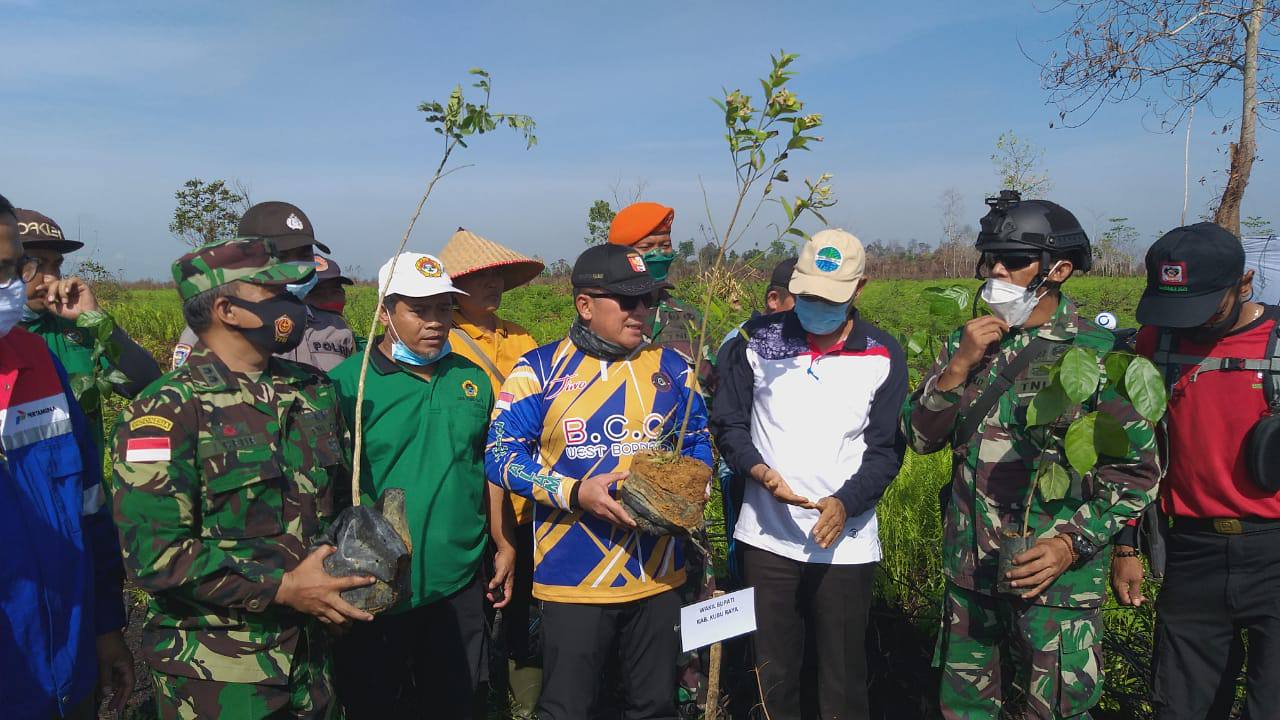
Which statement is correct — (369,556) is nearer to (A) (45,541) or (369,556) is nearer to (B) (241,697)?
(B) (241,697)

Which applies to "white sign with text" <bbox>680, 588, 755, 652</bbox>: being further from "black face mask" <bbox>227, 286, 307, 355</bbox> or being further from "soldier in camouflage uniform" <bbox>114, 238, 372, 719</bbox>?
"black face mask" <bbox>227, 286, 307, 355</bbox>

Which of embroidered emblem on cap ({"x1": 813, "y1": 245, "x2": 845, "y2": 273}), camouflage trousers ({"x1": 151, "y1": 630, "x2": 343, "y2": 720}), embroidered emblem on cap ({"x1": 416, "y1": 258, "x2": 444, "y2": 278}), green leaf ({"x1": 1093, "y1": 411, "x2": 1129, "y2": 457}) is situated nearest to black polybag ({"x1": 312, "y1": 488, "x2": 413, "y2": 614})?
camouflage trousers ({"x1": 151, "y1": 630, "x2": 343, "y2": 720})

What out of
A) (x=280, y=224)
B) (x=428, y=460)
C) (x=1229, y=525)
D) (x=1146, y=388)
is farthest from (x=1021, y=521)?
(x=280, y=224)

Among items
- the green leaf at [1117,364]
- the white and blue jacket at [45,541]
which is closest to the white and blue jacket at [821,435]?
the green leaf at [1117,364]

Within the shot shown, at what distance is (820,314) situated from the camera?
2607 mm

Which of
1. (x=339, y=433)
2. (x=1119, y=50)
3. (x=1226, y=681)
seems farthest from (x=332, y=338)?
(x=1119, y=50)

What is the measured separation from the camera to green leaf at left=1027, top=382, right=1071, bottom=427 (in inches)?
84.1

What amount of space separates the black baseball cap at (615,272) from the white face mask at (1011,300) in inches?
43.7

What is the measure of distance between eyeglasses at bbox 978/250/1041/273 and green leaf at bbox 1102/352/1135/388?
423 millimetres

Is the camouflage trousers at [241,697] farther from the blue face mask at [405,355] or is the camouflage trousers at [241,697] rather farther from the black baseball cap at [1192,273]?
the black baseball cap at [1192,273]

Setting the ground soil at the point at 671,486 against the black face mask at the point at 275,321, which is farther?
the ground soil at the point at 671,486

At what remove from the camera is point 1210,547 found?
2.46 m

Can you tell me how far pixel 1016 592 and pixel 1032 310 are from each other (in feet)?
2.96

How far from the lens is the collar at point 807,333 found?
2670 millimetres
